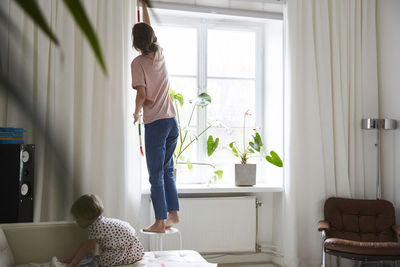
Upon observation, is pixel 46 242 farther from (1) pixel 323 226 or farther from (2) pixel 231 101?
(2) pixel 231 101

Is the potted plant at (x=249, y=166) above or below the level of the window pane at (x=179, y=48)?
below

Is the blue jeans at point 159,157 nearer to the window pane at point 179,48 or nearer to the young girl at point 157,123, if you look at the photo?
the young girl at point 157,123

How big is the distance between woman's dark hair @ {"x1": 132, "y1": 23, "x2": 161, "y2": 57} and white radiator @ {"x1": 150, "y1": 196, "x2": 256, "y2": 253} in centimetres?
160

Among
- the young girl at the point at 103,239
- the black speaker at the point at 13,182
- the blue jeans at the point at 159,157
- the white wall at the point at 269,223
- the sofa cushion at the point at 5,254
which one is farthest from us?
→ the white wall at the point at 269,223

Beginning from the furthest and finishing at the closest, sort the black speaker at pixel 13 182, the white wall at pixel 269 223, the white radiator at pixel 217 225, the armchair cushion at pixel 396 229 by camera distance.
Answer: the white wall at pixel 269 223 < the white radiator at pixel 217 225 < the armchair cushion at pixel 396 229 < the black speaker at pixel 13 182

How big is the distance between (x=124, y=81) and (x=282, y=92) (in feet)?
5.04

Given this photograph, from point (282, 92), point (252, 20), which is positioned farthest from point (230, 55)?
point (282, 92)

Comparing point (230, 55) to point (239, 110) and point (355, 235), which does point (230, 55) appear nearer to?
point (239, 110)

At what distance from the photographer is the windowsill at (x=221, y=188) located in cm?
398

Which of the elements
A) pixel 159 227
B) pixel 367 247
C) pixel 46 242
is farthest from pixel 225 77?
pixel 46 242

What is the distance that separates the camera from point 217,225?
409 centimetres

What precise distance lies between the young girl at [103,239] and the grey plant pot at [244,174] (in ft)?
5.41

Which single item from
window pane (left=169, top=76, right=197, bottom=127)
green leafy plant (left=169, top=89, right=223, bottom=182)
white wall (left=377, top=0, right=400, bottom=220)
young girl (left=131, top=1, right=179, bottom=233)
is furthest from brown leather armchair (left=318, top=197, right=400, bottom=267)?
window pane (left=169, top=76, right=197, bottom=127)

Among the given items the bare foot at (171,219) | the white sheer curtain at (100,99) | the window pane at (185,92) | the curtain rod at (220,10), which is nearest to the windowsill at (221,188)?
the white sheer curtain at (100,99)
